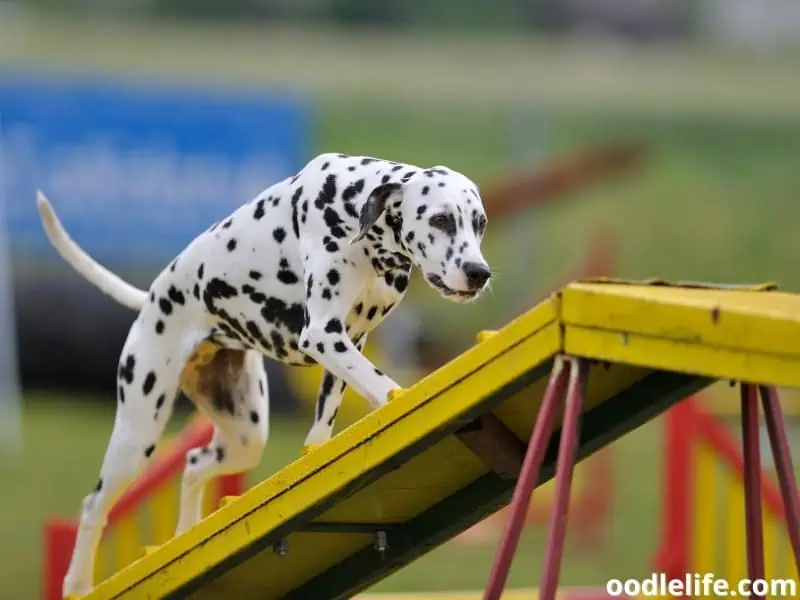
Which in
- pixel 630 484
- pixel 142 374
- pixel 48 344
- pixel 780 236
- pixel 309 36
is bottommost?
pixel 142 374

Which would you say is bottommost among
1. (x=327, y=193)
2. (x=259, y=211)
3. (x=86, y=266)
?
(x=327, y=193)

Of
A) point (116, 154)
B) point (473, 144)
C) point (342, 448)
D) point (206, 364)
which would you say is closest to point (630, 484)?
point (116, 154)

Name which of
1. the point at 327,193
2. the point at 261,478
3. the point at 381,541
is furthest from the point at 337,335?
the point at 261,478

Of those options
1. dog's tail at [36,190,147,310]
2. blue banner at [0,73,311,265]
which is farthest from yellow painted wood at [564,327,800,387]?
blue banner at [0,73,311,265]

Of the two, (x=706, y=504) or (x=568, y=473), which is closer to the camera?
(x=568, y=473)

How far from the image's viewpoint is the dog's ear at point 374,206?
5.61m

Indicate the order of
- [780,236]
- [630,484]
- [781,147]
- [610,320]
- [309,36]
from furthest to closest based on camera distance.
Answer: [309,36] < [781,147] < [780,236] < [630,484] < [610,320]

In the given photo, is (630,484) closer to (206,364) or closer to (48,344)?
(48,344)

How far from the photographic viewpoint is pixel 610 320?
4734 mm

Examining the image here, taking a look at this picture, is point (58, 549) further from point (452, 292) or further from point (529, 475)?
point (529, 475)

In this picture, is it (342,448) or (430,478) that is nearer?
(342,448)

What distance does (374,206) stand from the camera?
5.63 metres

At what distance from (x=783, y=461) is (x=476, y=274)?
39.9 inches

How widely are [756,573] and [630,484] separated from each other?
29.7ft
